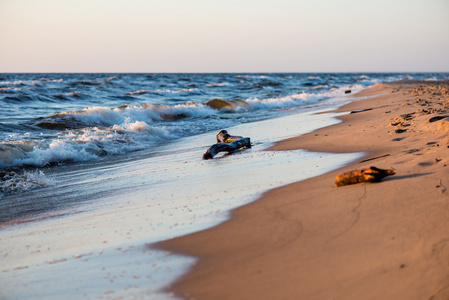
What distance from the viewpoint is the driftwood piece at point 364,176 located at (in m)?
3.77

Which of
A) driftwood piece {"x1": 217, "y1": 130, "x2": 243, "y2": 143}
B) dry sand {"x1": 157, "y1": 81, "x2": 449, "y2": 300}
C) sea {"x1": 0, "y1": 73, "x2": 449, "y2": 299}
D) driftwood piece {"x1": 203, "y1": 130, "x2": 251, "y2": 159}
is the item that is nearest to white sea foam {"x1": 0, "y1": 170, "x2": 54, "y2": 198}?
sea {"x1": 0, "y1": 73, "x2": 449, "y2": 299}

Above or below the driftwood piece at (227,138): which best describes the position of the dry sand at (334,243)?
below

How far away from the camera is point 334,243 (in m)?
2.70

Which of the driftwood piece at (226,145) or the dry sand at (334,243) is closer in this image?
the dry sand at (334,243)

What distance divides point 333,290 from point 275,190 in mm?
2020

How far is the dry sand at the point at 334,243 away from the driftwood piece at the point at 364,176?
0.22 ft

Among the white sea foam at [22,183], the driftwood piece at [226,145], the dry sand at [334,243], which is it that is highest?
the driftwood piece at [226,145]

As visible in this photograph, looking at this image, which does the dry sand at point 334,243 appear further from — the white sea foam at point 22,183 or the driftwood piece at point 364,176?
the white sea foam at point 22,183

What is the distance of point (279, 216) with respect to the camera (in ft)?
11.0

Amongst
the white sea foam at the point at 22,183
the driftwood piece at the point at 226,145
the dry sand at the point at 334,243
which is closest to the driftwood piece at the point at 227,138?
the driftwood piece at the point at 226,145

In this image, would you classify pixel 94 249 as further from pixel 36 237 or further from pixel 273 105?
pixel 273 105

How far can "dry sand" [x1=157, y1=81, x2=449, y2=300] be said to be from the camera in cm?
221

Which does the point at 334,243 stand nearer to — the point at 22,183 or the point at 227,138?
the point at 22,183

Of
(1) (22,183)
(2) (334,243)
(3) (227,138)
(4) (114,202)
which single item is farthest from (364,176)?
(1) (22,183)
